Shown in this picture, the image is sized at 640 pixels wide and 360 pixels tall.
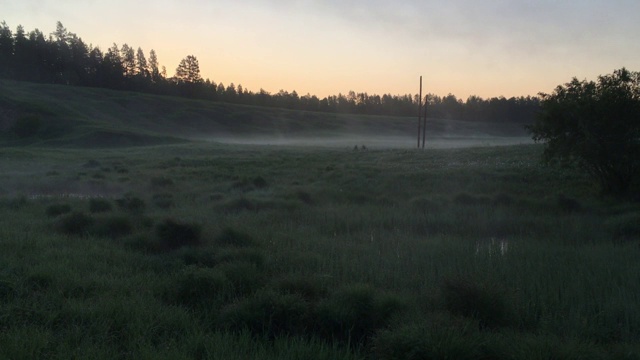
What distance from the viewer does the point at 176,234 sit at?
1216cm

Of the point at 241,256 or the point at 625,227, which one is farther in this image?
the point at 625,227

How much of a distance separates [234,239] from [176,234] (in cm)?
129

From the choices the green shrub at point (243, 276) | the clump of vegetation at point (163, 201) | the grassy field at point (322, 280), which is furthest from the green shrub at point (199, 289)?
the clump of vegetation at point (163, 201)

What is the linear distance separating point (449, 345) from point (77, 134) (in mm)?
76369

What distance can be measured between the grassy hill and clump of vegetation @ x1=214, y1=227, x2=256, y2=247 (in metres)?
63.3

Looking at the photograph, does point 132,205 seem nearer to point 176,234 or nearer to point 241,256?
point 176,234

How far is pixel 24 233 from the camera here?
12422 mm

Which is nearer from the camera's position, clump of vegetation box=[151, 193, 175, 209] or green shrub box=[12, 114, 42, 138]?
clump of vegetation box=[151, 193, 175, 209]

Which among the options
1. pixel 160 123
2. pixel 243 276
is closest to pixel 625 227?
pixel 243 276

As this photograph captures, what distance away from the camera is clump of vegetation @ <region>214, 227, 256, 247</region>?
38.7 ft

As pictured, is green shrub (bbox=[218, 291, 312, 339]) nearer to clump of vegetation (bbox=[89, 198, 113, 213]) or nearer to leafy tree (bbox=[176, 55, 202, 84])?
clump of vegetation (bbox=[89, 198, 113, 213])

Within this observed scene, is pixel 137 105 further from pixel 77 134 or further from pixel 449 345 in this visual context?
pixel 449 345

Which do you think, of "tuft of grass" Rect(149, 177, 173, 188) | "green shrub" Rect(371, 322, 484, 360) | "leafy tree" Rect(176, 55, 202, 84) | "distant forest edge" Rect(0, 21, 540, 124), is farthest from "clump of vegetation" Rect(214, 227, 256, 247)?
"leafy tree" Rect(176, 55, 202, 84)

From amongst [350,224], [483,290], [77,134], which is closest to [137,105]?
[77,134]
